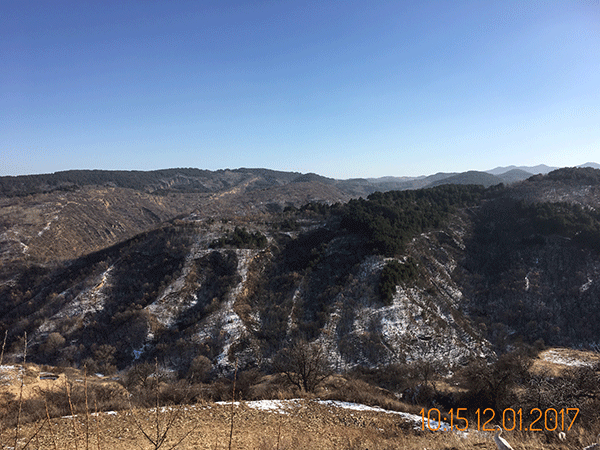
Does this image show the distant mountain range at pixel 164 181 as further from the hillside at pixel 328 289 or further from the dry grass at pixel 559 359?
the dry grass at pixel 559 359

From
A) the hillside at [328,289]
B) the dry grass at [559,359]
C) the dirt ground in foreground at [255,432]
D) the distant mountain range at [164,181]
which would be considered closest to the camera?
the dirt ground in foreground at [255,432]

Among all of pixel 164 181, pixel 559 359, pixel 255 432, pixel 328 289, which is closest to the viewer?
pixel 255 432

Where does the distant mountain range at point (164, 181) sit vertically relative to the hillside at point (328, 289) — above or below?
above

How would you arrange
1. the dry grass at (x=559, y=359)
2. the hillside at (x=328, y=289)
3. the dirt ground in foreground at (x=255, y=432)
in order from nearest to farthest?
the dirt ground in foreground at (x=255, y=432) < the dry grass at (x=559, y=359) < the hillside at (x=328, y=289)

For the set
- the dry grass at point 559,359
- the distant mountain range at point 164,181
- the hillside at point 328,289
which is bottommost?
the dry grass at point 559,359

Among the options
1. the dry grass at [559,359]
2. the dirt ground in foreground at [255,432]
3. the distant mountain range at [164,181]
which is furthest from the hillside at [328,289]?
the distant mountain range at [164,181]

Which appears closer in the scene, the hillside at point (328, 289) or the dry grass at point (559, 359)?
the dry grass at point (559, 359)

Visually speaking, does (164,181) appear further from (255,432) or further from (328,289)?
(255,432)

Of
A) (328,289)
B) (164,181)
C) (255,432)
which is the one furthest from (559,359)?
(164,181)

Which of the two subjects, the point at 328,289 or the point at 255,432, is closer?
the point at 255,432

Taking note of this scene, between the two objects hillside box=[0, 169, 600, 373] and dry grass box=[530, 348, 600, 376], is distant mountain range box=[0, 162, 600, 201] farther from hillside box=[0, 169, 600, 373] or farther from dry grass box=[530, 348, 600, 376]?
dry grass box=[530, 348, 600, 376]

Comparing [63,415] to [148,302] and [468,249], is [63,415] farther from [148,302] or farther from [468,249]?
[468,249]
